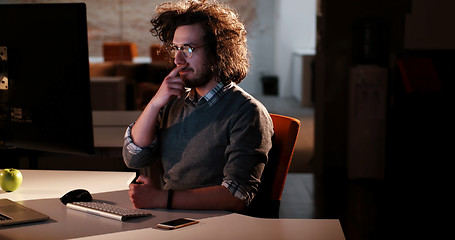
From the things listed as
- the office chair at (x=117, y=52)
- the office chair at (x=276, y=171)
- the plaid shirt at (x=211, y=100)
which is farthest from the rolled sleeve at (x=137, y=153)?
the office chair at (x=117, y=52)

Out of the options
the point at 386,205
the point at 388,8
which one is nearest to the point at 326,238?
the point at 386,205

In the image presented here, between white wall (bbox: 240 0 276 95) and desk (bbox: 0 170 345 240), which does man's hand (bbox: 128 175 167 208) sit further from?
white wall (bbox: 240 0 276 95)

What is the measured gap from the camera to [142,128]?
6.63 ft

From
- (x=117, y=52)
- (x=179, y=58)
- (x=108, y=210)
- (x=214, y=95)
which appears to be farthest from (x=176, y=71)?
(x=117, y=52)

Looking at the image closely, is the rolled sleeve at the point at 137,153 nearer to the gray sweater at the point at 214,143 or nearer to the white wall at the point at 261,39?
the gray sweater at the point at 214,143

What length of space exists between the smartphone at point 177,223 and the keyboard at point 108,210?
103mm

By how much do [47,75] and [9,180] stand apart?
0.43 m

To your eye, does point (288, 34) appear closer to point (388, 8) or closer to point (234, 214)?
point (388, 8)

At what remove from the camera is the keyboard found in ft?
5.51

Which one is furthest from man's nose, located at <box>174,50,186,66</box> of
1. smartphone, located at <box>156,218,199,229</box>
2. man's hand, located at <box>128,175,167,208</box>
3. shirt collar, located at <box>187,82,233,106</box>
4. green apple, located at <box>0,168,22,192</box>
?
green apple, located at <box>0,168,22,192</box>

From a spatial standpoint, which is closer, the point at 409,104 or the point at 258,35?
the point at 409,104

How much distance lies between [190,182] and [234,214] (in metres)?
0.29

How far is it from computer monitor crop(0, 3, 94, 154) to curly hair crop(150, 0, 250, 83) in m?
0.41

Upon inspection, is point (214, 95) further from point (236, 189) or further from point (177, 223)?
point (177, 223)
